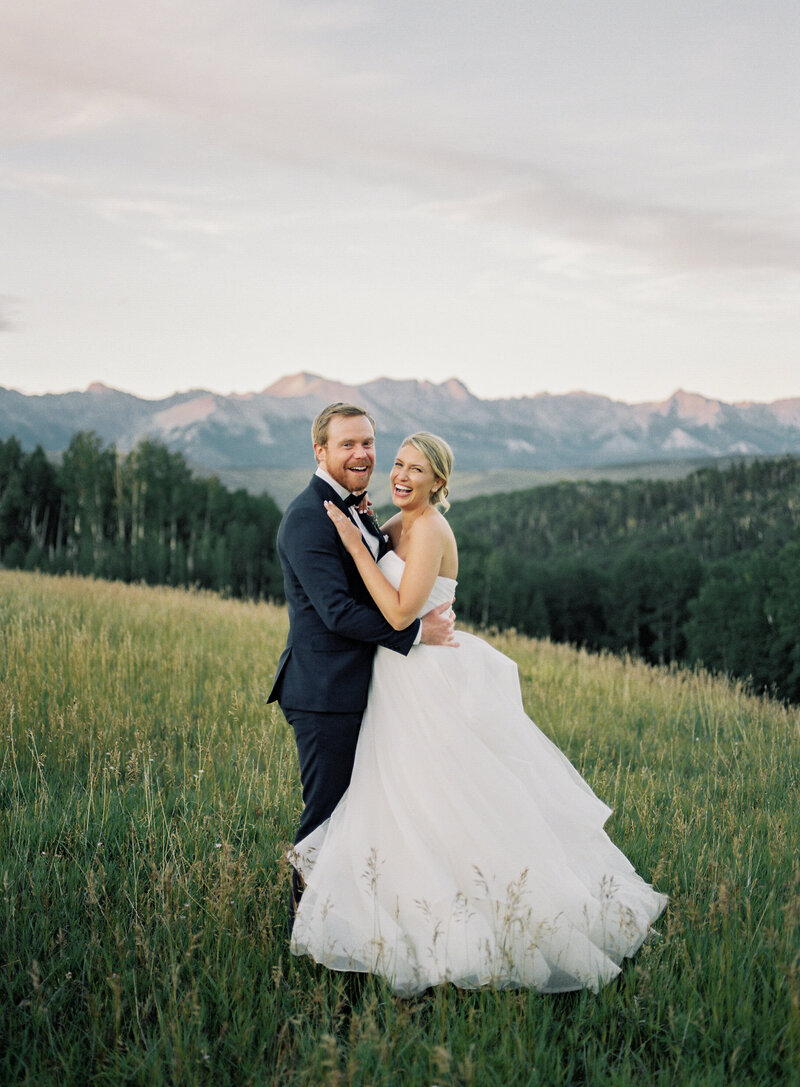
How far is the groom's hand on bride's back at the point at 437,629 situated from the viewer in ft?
12.8

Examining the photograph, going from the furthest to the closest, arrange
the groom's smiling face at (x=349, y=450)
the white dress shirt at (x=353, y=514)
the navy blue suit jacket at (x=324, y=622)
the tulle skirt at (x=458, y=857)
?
the white dress shirt at (x=353, y=514), the groom's smiling face at (x=349, y=450), the navy blue suit jacket at (x=324, y=622), the tulle skirt at (x=458, y=857)

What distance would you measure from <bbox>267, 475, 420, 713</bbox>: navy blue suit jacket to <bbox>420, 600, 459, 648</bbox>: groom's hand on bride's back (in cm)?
8

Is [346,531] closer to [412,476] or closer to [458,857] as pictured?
[412,476]

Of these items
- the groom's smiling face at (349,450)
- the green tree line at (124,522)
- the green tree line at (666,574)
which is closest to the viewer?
the groom's smiling face at (349,450)

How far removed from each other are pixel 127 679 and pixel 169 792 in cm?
281

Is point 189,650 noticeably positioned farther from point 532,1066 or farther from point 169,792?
point 532,1066

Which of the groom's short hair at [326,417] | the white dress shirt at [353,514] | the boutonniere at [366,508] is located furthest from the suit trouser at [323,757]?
the groom's short hair at [326,417]

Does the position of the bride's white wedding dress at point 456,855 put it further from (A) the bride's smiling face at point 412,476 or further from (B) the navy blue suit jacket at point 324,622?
(A) the bride's smiling face at point 412,476

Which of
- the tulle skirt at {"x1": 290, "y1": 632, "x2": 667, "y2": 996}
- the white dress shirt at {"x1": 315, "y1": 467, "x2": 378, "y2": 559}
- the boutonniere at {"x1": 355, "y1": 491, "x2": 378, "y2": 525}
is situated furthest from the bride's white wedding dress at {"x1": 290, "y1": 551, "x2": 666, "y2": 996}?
the boutonniere at {"x1": 355, "y1": 491, "x2": 378, "y2": 525}

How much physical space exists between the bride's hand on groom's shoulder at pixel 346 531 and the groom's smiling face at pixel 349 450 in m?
0.20

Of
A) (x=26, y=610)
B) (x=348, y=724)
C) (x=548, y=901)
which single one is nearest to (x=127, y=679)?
(x=26, y=610)

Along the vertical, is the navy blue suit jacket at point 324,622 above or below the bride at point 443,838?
above

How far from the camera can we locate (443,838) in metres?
3.74

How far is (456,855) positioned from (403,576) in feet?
4.36
